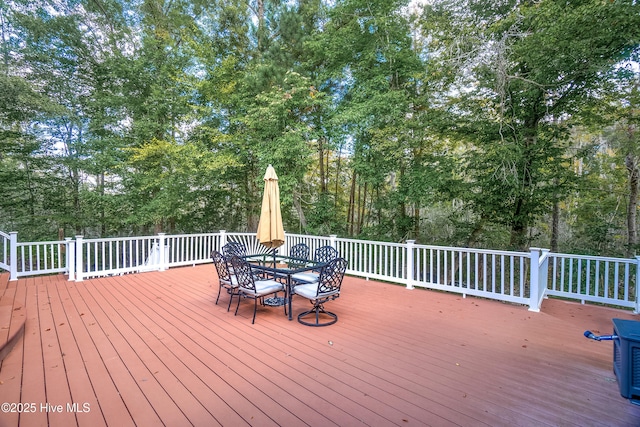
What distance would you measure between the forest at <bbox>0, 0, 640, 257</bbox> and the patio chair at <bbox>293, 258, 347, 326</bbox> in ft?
14.4

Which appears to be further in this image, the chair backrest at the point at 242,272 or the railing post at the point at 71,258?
the railing post at the point at 71,258

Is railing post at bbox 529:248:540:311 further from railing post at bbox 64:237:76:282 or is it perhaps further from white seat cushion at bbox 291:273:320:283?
railing post at bbox 64:237:76:282

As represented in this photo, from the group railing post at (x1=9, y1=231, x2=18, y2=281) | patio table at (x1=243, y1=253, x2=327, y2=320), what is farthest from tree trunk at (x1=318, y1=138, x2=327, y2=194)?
railing post at (x1=9, y1=231, x2=18, y2=281)

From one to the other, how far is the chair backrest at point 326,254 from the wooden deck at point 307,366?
1089mm

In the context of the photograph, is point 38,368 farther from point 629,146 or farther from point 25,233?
point 629,146

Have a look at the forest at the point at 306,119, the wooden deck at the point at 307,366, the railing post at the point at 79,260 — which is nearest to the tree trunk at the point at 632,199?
the forest at the point at 306,119

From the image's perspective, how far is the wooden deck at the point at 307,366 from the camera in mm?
1940

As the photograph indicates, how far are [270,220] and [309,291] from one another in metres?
1.51

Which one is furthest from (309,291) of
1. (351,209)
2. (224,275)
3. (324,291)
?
(351,209)

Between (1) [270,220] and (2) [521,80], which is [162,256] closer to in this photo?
(1) [270,220]

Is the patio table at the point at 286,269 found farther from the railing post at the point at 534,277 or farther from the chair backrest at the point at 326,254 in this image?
the railing post at the point at 534,277

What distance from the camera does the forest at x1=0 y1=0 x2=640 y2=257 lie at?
249 inches

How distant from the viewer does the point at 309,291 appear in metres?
3.75

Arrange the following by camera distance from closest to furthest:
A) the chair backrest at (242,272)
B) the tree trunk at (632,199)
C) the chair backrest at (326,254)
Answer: the chair backrest at (242,272) < the chair backrest at (326,254) < the tree trunk at (632,199)
